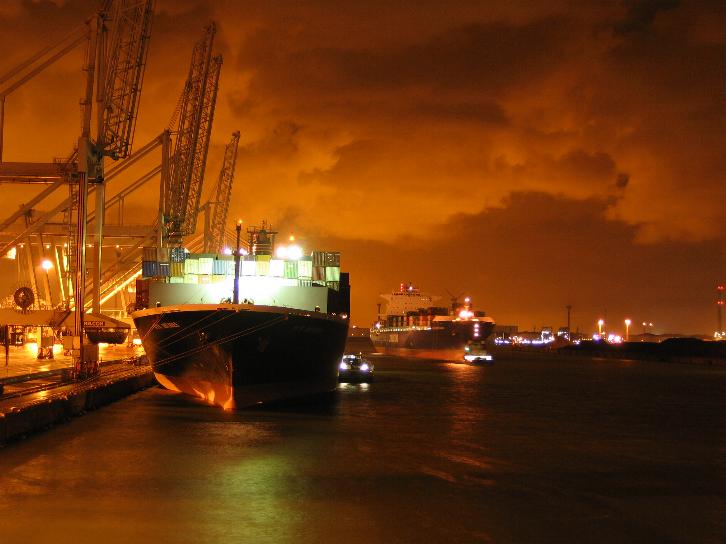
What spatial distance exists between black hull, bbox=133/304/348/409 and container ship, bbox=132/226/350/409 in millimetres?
42

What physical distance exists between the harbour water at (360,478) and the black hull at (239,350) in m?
1.43

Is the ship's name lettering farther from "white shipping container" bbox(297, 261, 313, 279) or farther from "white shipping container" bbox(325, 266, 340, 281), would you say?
"white shipping container" bbox(325, 266, 340, 281)

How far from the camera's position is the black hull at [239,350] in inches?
1200

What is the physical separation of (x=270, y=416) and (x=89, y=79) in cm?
2465

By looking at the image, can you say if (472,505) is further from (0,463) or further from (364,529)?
(0,463)

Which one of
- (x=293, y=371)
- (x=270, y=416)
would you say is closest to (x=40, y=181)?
(x=293, y=371)

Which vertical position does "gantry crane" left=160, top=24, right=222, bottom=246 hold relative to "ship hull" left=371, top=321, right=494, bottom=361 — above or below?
above

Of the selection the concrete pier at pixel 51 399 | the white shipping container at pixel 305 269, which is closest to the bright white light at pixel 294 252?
the white shipping container at pixel 305 269

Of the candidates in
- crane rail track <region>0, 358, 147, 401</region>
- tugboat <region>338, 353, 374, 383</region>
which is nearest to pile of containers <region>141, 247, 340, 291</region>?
crane rail track <region>0, 358, 147, 401</region>

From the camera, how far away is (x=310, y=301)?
41594mm

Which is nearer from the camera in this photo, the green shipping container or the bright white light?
the green shipping container

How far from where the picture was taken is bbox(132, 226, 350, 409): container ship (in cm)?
3072

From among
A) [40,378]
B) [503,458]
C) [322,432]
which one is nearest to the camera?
[503,458]

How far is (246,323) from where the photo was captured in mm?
30453
